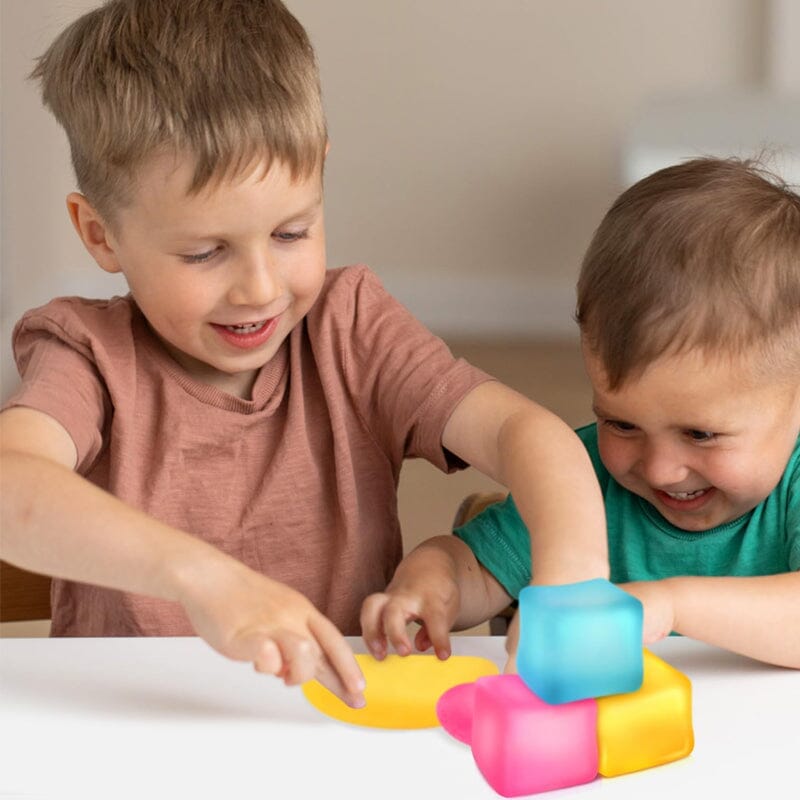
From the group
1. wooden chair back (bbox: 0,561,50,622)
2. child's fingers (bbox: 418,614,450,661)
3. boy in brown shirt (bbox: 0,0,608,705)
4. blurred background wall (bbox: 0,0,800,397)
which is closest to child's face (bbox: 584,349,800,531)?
boy in brown shirt (bbox: 0,0,608,705)

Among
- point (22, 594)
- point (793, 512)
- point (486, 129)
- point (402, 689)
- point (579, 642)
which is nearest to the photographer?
point (579, 642)

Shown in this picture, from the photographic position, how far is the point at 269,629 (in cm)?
62

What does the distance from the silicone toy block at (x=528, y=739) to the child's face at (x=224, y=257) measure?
0.38m

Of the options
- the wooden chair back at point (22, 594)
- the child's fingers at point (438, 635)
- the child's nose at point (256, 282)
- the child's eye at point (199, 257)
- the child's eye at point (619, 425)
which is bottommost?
the wooden chair back at point (22, 594)

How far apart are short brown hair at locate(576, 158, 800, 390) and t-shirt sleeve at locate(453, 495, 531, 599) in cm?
15

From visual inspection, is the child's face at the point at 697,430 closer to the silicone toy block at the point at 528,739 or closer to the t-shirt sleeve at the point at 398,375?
the t-shirt sleeve at the point at 398,375

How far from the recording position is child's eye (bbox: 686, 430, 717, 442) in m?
0.93

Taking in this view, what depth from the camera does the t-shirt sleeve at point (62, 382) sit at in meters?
0.88

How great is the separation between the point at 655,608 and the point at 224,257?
0.38 metres

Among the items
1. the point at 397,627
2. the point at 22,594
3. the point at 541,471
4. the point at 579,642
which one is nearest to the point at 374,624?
the point at 397,627

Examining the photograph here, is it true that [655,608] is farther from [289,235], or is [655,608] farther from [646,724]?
[289,235]

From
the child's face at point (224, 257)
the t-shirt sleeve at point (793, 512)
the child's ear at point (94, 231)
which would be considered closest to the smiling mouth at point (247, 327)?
the child's face at point (224, 257)

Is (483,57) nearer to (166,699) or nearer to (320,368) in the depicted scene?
(320,368)

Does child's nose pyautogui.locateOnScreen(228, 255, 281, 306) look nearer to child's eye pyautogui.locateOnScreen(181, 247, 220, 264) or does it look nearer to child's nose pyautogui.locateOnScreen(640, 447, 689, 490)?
child's eye pyautogui.locateOnScreen(181, 247, 220, 264)
